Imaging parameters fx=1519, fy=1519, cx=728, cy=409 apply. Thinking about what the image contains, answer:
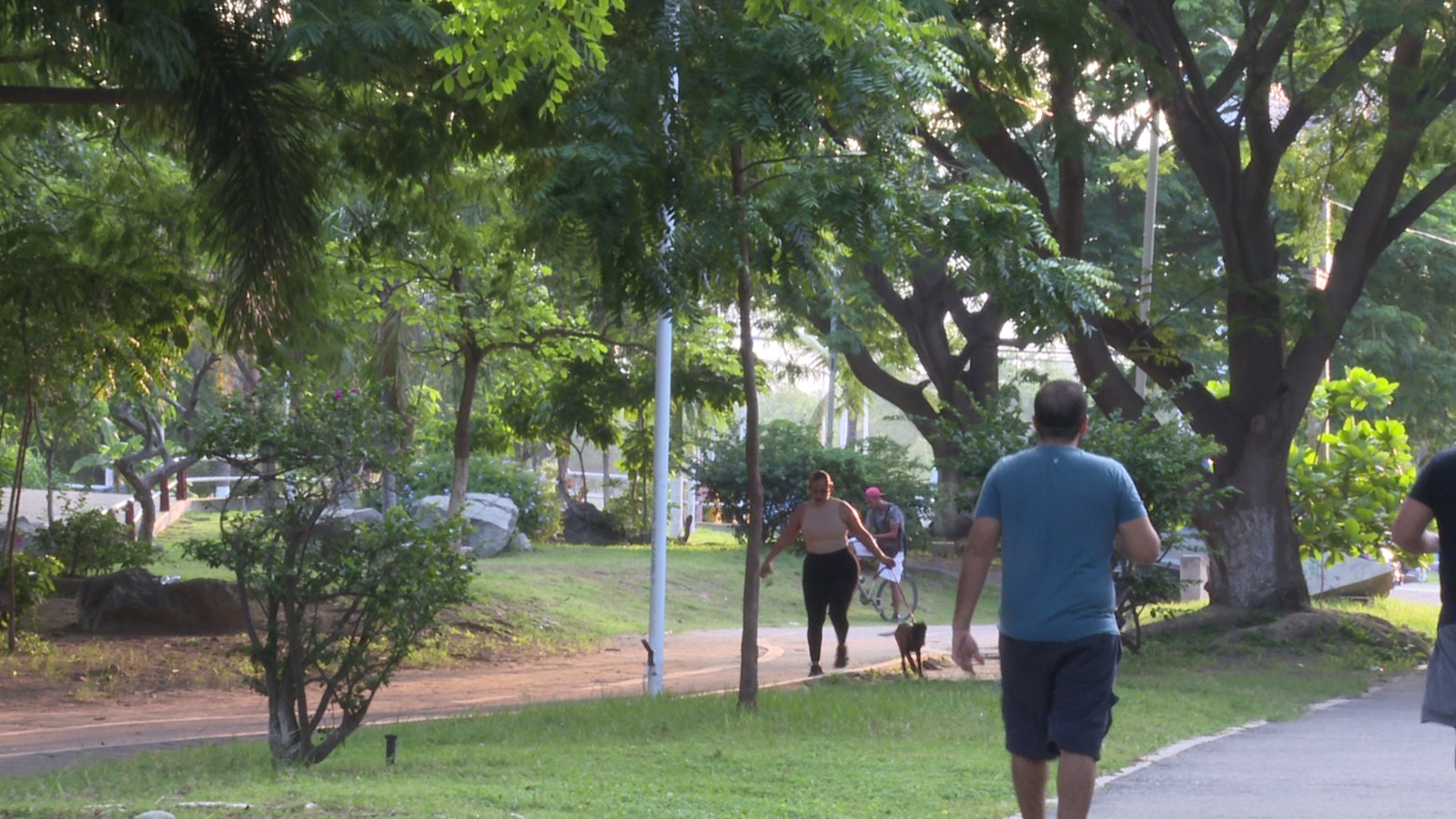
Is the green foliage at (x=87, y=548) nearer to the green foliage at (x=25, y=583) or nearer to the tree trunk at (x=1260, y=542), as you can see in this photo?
the green foliage at (x=25, y=583)

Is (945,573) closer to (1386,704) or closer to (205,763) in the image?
(1386,704)

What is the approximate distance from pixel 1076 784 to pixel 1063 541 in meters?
0.82

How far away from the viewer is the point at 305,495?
789 centimetres

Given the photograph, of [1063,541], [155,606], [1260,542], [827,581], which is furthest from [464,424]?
[1063,541]

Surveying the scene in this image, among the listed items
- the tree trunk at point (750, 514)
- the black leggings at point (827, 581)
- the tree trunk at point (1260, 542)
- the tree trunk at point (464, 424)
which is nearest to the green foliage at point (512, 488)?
the tree trunk at point (464, 424)

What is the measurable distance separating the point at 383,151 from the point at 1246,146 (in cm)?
1310

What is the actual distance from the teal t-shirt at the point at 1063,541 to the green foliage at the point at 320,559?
360 centimetres

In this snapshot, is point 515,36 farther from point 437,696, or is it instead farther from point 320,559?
point 437,696

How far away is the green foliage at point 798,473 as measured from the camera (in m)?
32.1

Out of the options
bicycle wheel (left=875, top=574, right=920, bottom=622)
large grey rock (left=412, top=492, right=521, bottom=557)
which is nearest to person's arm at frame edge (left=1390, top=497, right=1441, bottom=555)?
bicycle wheel (left=875, top=574, right=920, bottom=622)

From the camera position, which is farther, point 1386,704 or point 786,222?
point 1386,704

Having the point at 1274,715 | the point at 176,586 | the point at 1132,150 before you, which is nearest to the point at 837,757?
the point at 1274,715

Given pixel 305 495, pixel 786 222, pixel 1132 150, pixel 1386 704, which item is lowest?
pixel 1386 704

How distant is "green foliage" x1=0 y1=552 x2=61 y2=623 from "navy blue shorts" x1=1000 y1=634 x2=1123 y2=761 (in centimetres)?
1287
